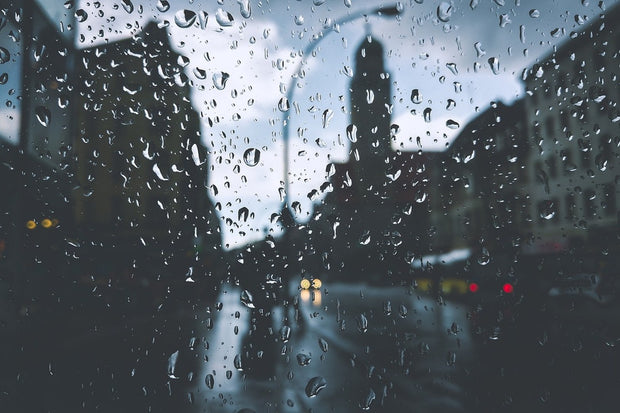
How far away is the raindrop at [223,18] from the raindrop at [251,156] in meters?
0.61

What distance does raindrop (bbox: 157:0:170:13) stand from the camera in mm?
1939

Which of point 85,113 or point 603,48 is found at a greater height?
point 603,48

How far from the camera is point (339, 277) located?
210 cm

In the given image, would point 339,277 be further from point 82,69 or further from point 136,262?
point 82,69

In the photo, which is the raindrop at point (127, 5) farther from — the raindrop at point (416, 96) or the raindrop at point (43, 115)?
the raindrop at point (416, 96)

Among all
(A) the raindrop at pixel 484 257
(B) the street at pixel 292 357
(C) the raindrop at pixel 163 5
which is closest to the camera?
(B) the street at pixel 292 357

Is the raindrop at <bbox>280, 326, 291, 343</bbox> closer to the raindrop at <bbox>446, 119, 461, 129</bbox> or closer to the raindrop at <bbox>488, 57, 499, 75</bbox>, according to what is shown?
the raindrop at <bbox>446, 119, 461, 129</bbox>

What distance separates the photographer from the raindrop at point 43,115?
1.98 metres

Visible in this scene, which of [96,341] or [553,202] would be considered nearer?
[96,341]

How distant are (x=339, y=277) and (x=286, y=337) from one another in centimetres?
40

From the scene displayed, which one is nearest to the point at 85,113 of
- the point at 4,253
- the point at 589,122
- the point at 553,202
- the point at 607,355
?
the point at 4,253

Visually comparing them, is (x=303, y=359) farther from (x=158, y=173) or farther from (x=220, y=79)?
(x=220, y=79)

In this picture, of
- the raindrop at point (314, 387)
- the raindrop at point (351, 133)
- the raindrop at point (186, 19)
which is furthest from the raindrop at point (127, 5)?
the raindrop at point (314, 387)

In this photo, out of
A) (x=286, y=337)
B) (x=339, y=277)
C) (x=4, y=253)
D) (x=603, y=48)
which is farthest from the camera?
(x=603, y=48)
